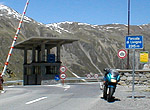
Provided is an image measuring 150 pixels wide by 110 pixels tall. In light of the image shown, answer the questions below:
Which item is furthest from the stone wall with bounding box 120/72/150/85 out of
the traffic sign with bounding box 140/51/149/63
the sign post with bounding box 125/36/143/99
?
the sign post with bounding box 125/36/143/99

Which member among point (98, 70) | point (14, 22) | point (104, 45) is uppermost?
point (14, 22)

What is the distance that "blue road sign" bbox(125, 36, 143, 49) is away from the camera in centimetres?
1358

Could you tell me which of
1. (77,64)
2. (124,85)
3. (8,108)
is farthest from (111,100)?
(77,64)

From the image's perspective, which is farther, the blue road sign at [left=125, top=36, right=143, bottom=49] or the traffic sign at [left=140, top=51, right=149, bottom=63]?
the traffic sign at [left=140, top=51, right=149, bottom=63]

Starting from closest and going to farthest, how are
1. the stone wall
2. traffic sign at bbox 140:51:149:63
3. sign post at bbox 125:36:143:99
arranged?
sign post at bbox 125:36:143:99 < the stone wall < traffic sign at bbox 140:51:149:63

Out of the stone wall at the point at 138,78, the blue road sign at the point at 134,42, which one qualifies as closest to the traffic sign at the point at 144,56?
the stone wall at the point at 138,78

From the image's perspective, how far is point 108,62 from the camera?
16288 cm

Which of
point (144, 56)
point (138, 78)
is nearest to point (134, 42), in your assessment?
point (138, 78)

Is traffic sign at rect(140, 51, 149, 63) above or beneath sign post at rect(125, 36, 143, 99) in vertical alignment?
beneath

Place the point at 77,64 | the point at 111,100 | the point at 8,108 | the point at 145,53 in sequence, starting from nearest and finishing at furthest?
the point at 8,108
the point at 111,100
the point at 145,53
the point at 77,64

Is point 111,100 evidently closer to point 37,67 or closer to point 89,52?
point 37,67

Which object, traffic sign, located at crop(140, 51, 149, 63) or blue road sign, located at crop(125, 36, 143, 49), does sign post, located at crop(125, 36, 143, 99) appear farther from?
traffic sign, located at crop(140, 51, 149, 63)

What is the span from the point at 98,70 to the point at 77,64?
12.1 meters

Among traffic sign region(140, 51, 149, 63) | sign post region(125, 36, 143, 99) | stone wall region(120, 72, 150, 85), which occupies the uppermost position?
sign post region(125, 36, 143, 99)
